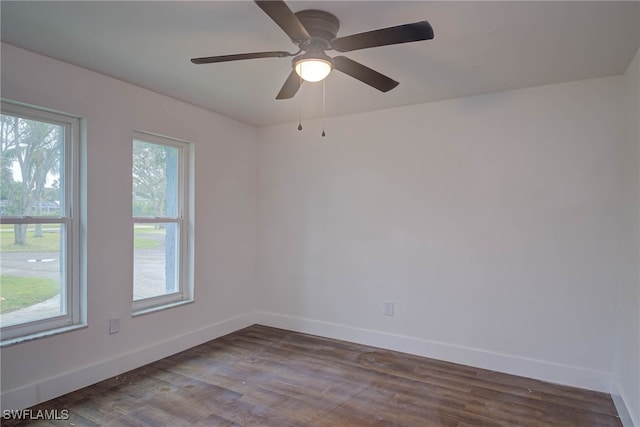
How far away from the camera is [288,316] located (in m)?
4.14

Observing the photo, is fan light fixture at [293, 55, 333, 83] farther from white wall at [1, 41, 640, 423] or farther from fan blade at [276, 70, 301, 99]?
white wall at [1, 41, 640, 423]

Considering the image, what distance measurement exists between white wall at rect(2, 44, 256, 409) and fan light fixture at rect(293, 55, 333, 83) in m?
1.73

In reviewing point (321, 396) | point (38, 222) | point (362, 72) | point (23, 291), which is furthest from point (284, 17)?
point (23, 291)

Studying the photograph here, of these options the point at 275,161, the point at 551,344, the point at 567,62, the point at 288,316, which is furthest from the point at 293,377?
the point at 567,62

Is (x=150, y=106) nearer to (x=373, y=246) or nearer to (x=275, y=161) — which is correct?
(x=275, y=161)

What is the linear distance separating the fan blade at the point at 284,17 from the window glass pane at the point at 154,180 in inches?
Answer: 81.9

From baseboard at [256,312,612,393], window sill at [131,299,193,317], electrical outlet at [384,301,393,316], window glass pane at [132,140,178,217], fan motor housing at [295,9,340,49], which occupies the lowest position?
baseboard at [256,312,612,393]

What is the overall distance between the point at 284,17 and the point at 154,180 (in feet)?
7.64

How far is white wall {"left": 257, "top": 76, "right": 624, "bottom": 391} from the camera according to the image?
9.09 ft

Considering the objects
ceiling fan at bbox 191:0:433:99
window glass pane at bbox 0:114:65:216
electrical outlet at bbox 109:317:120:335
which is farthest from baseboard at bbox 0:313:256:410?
ceiling fan at bbox 191:0:433:99

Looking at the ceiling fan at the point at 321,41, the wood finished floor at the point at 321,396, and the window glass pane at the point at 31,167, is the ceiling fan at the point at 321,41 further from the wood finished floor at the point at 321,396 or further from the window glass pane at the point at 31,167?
the wood finished floor at the point at 321,396

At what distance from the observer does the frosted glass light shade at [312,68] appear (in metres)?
1.94

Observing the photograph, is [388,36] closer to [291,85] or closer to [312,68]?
[312,68]

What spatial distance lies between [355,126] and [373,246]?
121 cm
